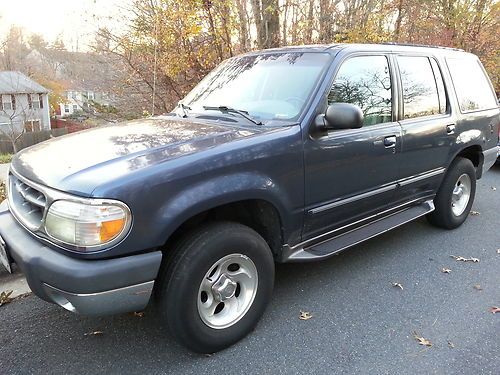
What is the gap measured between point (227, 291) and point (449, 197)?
9.85 ft

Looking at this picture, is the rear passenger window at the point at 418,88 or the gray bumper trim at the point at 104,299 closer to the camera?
the gray bumper trim at the point at 104,299

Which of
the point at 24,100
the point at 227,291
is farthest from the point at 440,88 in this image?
the point at 24,100

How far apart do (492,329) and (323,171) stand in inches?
61.6

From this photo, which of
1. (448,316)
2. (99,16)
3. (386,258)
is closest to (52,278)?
(448,316)

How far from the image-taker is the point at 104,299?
2164 millimetres

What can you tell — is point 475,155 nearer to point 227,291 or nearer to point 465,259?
point 465,259

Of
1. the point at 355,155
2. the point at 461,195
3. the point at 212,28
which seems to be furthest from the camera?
the point at 212,28

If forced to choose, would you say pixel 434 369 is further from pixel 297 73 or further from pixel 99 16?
pixel 99 16

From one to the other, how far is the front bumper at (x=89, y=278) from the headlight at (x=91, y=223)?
10cm

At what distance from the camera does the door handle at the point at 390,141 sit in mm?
3502

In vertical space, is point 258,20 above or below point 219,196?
above

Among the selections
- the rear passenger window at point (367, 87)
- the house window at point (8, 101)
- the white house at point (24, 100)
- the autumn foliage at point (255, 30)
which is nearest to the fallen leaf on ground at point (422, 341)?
the rear passenger window at point (367, 87)

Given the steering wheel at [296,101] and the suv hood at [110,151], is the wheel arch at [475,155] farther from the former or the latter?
the suv hood at [110,151]

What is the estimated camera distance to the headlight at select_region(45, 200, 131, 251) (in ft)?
6.90
